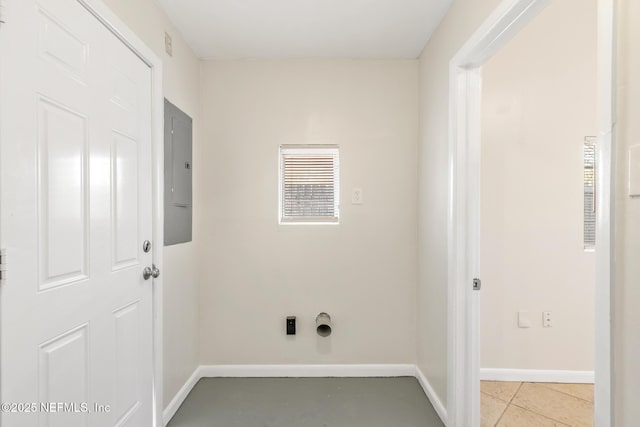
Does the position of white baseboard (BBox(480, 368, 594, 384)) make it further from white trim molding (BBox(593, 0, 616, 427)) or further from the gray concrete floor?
white trim molding (BBox(593, 0, 616, 427))

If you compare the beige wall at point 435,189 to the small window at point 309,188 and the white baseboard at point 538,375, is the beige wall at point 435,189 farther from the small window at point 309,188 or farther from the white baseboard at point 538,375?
the small window at point 309,188

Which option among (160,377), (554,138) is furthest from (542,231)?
(160,377)

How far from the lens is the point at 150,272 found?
183cm

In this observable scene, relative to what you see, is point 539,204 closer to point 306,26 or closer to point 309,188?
point 309,188

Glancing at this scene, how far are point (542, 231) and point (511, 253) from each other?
276mm

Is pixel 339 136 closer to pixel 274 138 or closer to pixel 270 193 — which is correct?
pixel 274 138

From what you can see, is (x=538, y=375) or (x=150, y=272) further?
(x=538, y=375)

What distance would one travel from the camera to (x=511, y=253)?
2.51 metres

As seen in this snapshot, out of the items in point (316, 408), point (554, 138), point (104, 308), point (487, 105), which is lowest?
point (316, 408)

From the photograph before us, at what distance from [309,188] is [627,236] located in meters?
2.03

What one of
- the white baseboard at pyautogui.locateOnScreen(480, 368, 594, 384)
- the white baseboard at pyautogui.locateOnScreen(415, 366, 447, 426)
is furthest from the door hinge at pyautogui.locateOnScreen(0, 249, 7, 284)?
the white baseboard at pyautogui.locateOnScreen(480, 368, 594, 384)

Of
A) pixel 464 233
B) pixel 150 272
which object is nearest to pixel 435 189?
pixel 464 233

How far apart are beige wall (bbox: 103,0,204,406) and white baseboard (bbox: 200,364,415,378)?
21cm

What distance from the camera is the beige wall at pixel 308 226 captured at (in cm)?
261
